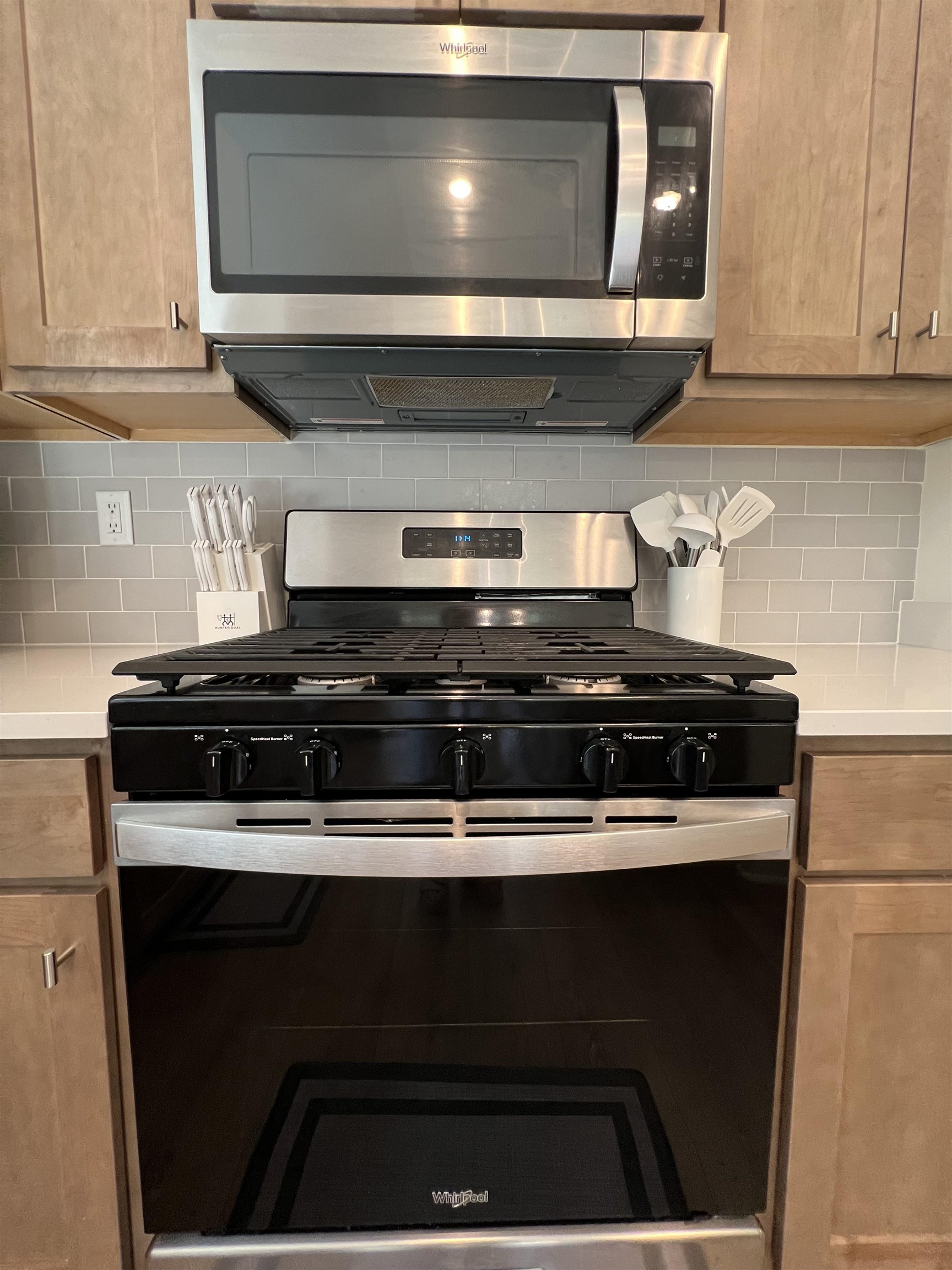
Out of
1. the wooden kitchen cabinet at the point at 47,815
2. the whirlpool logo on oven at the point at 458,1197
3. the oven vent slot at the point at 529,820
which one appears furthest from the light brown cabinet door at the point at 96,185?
the whirlpool logo on oven at the point at 458,1197

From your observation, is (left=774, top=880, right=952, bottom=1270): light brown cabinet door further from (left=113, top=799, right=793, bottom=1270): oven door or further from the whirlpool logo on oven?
the whirlpool logo on oven

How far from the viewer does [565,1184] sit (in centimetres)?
84

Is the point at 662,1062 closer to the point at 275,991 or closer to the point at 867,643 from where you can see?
the point at 275,991

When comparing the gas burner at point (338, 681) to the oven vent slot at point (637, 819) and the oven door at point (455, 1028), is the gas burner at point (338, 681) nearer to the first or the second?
the oven door at point (455, 1028)

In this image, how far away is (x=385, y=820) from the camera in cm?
77

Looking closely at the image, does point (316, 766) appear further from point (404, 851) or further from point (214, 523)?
point (214, 523)

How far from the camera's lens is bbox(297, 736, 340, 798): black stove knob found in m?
0.74

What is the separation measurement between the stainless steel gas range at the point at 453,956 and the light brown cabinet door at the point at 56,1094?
0.05 m

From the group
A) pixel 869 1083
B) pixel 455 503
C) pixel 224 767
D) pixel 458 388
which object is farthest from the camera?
pixel 455 503


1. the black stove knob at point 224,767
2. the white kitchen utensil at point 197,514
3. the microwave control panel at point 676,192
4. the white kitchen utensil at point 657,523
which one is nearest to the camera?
the black stove knob at point 224,767

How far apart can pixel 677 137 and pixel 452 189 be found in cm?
36

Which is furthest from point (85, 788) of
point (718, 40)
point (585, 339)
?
point (718, 40)

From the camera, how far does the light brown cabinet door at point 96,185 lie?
959 mm

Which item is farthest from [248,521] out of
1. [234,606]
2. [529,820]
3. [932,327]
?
[932,327]
